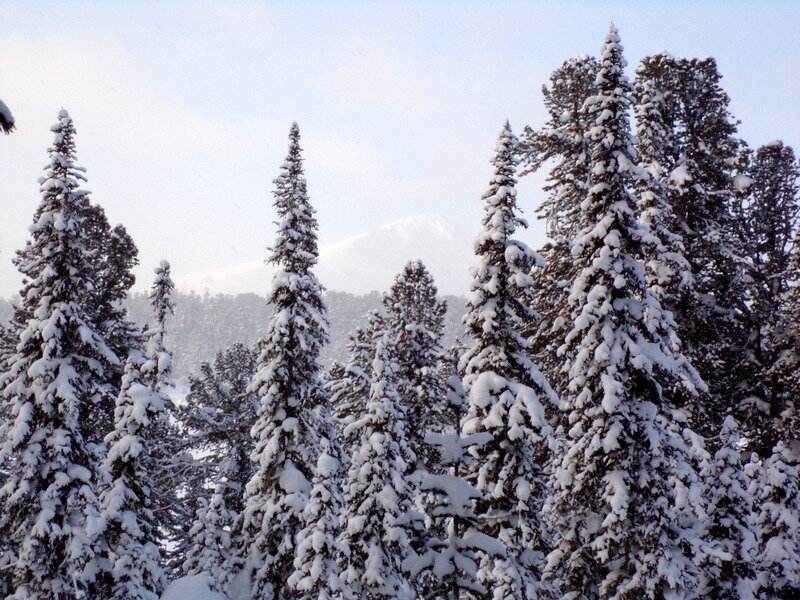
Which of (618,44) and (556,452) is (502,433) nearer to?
(556,452)

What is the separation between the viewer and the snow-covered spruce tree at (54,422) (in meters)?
17.9

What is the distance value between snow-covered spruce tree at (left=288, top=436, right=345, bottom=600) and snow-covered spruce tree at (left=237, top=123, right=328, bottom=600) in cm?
159

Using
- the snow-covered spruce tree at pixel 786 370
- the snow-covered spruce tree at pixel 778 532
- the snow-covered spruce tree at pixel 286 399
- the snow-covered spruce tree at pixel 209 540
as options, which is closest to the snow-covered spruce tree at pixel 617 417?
the snow-covered spruce tree at pixel 778 532

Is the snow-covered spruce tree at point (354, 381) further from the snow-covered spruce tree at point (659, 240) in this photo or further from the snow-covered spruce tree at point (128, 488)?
the snow-covered spruce tree at point (659, 240)

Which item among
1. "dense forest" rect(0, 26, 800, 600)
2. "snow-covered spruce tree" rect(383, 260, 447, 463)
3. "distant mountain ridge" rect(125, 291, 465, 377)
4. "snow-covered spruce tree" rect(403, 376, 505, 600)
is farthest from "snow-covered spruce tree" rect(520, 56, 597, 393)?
"distant mountain ridge" rect(125, 291, 465, 377)

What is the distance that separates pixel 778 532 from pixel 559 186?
539 inches

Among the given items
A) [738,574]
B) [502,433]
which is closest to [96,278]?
[502,433]

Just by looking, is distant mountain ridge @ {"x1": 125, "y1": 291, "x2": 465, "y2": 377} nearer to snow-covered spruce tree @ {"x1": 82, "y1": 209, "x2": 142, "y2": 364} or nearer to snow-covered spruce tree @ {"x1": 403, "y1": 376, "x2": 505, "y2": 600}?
snow-covered spruce tree @ {"x1": 82, "y1": 209, "x2": 142, "y2": 364}

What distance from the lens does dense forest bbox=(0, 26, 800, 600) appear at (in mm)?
16078

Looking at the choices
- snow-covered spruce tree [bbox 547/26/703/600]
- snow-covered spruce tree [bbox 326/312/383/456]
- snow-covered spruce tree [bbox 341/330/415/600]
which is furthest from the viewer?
snow-covered spruce tree [bbox 326/312/383/456]

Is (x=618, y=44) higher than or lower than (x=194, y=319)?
lower

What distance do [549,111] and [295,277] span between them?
11.7 metres

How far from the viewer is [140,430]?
21.0 m

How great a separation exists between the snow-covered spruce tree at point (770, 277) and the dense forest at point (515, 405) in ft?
0.55
